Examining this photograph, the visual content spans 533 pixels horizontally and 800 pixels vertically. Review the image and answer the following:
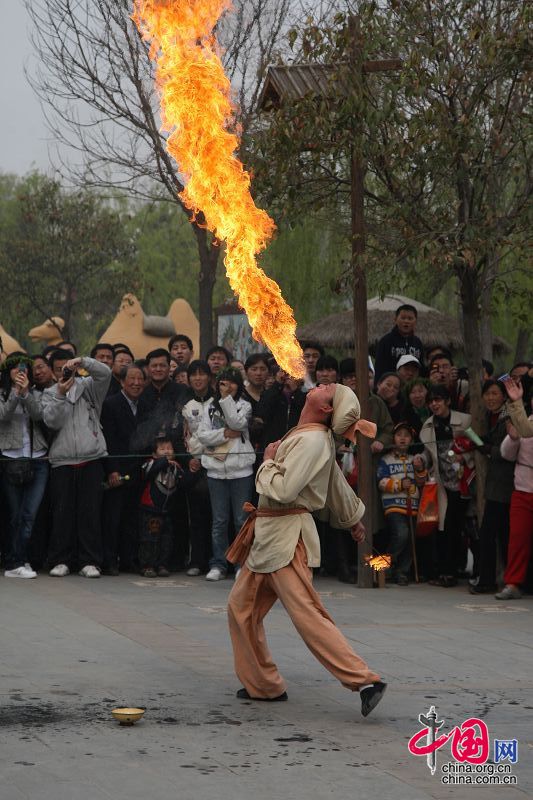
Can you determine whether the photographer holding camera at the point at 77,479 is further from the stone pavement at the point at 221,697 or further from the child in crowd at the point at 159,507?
the stone pavement at the point at 221,697

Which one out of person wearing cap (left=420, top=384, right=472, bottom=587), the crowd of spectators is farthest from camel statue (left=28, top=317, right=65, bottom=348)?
person wearing cap (left=420, top=384, right=472, bottom=587)

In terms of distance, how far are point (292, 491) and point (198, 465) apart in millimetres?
5734

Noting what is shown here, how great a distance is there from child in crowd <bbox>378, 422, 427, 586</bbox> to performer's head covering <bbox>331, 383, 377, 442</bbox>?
5.08 meters

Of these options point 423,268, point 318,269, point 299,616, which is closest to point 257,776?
point 299,616

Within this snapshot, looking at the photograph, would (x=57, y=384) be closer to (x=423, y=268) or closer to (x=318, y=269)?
(x=423, y=268)

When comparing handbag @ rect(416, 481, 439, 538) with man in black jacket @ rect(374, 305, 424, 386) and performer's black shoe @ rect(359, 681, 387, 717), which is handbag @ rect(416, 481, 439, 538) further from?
performer's black shoe @ rect(359, 681, 387, 717)

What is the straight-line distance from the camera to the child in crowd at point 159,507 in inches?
523

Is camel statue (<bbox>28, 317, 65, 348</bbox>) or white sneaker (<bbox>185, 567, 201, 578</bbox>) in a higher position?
camel statue (<bbox>28, 317, 65, 348</bbox>)

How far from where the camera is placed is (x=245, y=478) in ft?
43.2

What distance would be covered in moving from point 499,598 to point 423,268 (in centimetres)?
335

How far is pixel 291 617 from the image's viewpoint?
25.4 feet

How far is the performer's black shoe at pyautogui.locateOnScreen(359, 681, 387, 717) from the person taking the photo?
7.32 metres

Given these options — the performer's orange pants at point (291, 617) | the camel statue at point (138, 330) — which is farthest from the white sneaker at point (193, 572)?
the camel statue at point (138, 330)

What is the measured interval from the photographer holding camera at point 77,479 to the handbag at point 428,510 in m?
3.03
